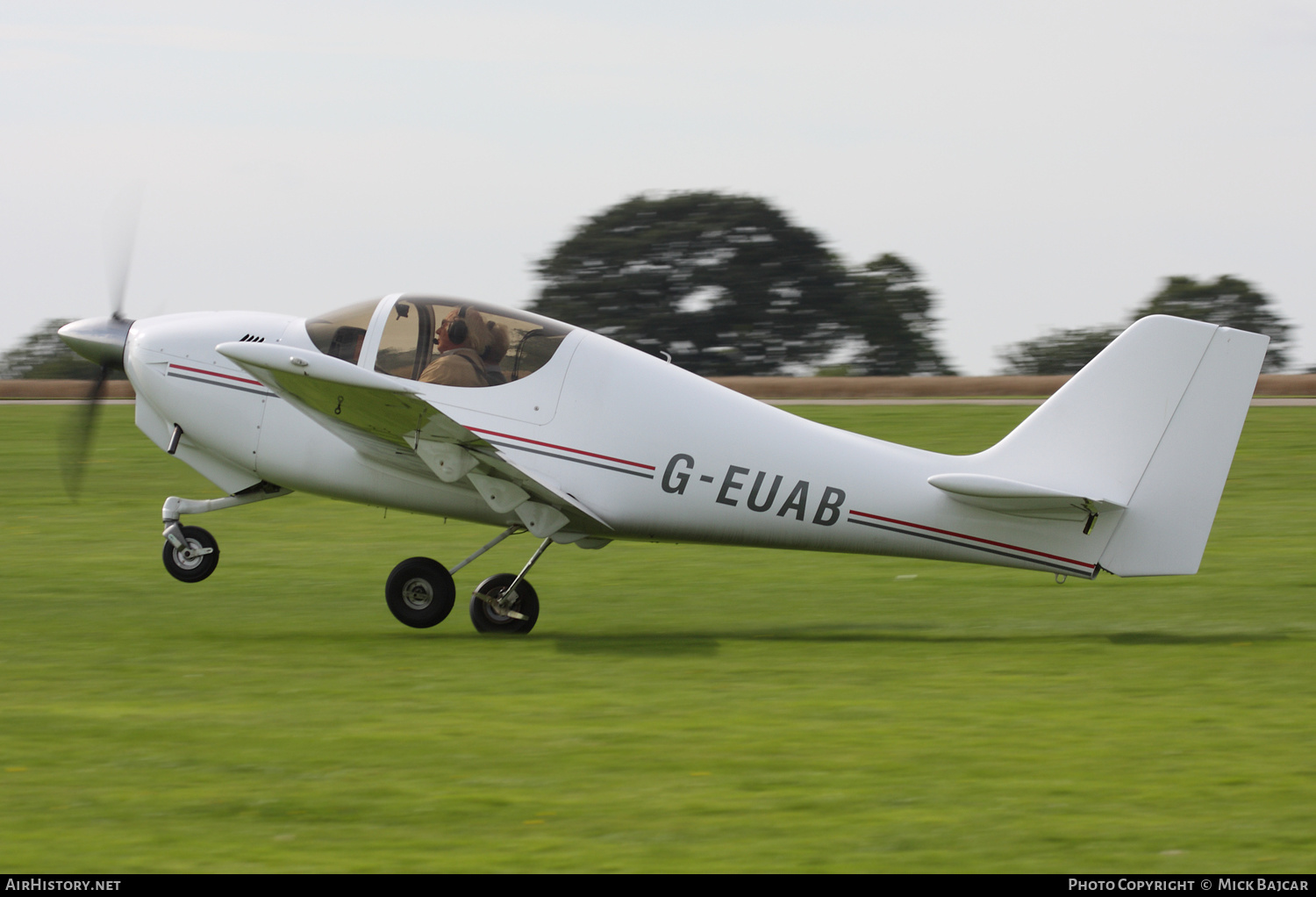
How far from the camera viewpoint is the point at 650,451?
10211mm

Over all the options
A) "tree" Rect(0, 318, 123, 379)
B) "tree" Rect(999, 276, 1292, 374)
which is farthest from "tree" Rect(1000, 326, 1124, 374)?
"tree" Rect(0, 318, 123, 379)

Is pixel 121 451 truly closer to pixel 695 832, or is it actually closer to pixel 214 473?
pixel 214 473

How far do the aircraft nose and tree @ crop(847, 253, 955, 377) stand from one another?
4538 cm

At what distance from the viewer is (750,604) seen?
12148 millimetres

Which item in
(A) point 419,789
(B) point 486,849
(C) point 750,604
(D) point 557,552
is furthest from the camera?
(D) point 557,552

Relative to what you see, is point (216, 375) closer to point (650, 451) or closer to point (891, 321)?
point (650, 451)

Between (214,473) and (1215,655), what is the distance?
7.63 m

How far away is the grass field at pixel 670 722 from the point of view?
5.32 meters

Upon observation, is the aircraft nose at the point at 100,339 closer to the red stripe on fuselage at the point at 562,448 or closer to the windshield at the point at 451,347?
the windshield at the point at 451,347

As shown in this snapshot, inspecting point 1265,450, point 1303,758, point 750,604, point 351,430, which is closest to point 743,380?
point 1265,450

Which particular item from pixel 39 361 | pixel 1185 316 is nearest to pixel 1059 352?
pixel 1185 316

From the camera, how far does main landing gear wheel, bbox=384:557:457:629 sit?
10312 mm

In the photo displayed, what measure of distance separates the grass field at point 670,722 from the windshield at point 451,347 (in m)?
1.99

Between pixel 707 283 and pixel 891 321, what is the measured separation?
309 inches
